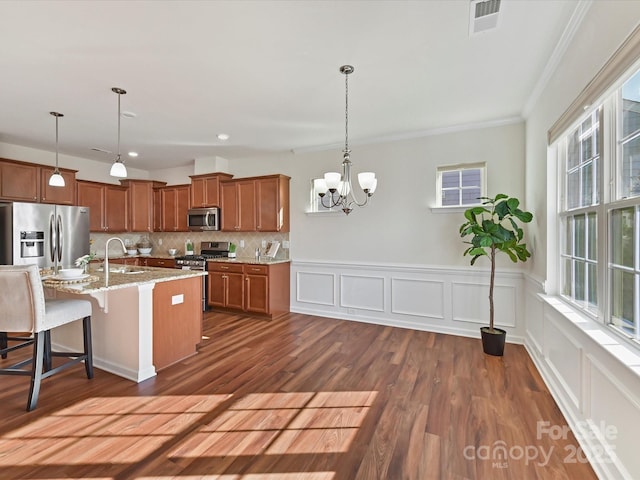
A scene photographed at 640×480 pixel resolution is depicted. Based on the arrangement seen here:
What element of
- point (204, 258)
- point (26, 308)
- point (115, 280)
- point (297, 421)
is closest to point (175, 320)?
point (115, 280)

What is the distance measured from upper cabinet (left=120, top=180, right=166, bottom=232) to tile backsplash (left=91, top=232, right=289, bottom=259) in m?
0.46

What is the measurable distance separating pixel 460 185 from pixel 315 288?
103 inches

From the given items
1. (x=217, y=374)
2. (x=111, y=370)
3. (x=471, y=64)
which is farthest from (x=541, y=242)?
(x=111, y=370)

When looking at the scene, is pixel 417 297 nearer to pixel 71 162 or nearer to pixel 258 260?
pixel 258 260

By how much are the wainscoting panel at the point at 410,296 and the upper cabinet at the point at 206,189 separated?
6.41ft

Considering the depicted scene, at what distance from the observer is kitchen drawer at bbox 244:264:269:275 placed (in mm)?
4617

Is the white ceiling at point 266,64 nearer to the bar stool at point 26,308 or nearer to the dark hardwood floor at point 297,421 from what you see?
the bar stool at point 26,308

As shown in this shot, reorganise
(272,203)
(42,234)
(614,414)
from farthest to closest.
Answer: (272,203), (42,234), (614,414)

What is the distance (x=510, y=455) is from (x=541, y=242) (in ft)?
6.39

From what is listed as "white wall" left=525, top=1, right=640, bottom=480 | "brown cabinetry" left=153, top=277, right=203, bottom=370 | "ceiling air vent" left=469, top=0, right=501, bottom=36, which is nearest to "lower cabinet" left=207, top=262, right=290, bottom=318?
"brown cabinetry" left=153, top=277, right=203, bottom=370

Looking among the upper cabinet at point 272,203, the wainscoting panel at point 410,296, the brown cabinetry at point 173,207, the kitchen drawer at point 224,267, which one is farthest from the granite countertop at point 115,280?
the brown cabinetry at point 173,207

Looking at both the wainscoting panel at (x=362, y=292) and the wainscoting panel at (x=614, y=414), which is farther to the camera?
the wainscoting panel at (x=362, y=292)

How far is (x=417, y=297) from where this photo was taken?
4137 mm

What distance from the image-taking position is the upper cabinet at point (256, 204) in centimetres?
498
